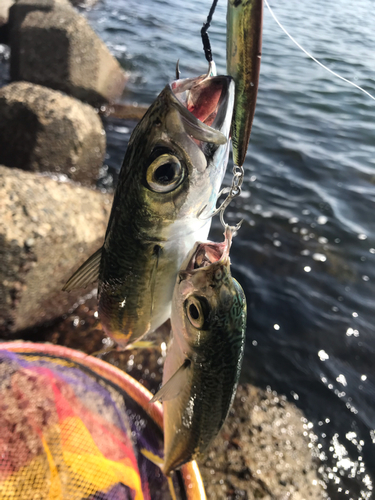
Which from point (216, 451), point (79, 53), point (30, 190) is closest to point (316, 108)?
point (79, 53)

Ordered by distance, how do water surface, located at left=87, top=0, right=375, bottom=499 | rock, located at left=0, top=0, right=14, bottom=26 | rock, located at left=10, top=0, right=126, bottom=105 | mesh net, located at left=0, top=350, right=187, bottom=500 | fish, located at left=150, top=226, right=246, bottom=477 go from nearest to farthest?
fish, located at left=150, top=226, right=246, bottom=477
mesh net, located at left=0, top=350, right=187, bottom=500
water surface, located at left=87, top=0, right=375, bottom=499
rock, located at left=10, top=0, right=126, bottom=105
rock, located at left=0, top=0, right=14, bottom=26

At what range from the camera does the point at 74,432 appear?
7.47 ft

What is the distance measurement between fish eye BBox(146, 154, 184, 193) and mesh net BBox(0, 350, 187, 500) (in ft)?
5.75

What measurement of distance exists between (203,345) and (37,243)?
2737mm

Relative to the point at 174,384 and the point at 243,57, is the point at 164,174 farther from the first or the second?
the point at 174,384

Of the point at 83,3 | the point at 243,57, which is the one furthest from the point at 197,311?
the point at 83,3

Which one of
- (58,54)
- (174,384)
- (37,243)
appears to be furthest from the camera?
(58,54)

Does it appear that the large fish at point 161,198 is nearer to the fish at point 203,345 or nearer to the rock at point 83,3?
the fish at point 203,345

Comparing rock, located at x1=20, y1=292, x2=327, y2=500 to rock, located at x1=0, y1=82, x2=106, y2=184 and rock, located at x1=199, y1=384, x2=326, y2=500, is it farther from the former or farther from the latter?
rock, located at x1=0, y1=82, x2=106, y2=184

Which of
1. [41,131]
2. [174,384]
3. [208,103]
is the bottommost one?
[41,131]

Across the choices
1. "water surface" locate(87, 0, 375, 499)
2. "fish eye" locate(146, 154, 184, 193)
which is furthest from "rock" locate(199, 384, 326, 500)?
"fish eye" locate(146, 154, 184, 193)

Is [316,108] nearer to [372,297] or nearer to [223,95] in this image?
[372,297]

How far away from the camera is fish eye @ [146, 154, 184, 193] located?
138 centimetres

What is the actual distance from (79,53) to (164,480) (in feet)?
33.7
